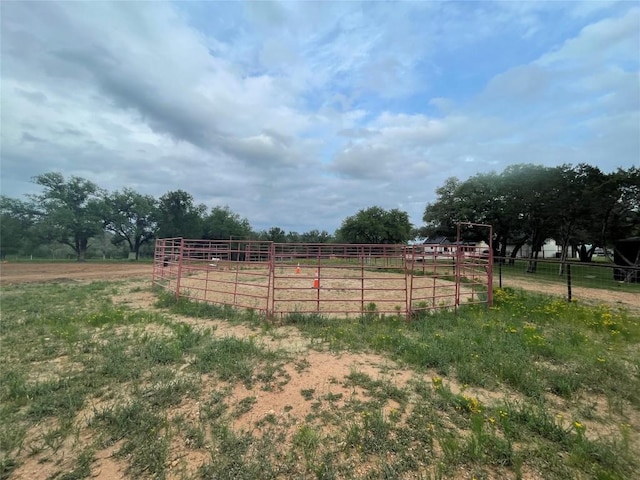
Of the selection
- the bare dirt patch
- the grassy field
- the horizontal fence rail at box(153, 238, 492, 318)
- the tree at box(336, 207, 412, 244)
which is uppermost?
the tree at box(336, 207, 412, 244)

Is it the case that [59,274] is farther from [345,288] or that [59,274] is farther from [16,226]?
[16,226]

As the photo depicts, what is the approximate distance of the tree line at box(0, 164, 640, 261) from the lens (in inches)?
773

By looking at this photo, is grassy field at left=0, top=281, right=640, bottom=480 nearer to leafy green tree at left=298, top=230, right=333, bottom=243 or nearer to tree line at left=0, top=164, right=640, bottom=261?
tree line at left=0, top=164, right=640, bottom=261

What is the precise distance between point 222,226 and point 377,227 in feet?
70.6

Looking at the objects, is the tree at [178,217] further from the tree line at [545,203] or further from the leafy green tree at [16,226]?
the tree line at [545,203]

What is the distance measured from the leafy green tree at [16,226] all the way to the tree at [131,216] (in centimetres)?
700

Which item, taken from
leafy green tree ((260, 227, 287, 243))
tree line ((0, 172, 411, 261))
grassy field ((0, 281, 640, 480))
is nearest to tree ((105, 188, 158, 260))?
tree line ((0, 172, 411, 261))

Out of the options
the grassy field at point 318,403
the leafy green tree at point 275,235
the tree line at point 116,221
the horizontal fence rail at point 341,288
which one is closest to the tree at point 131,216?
the tree line at point 116,221

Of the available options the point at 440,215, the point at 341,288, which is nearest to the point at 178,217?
the point at 440,215

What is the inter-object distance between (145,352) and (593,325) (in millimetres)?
8266

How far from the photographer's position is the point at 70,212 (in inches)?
1337

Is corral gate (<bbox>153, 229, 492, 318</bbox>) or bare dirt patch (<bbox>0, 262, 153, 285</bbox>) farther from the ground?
corral gate (<bbox>153, 229, 492, 318</bbox>)

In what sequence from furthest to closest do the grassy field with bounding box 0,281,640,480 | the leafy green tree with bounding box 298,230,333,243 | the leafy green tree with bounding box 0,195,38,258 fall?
the leafy green tree with bounding box 298,230,333,243, the leafy green tree with bounding box 0,195,38,258, the grassy field with bounding box 0,281,640,480

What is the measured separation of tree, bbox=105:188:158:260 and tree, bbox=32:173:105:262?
1435 millimetres
